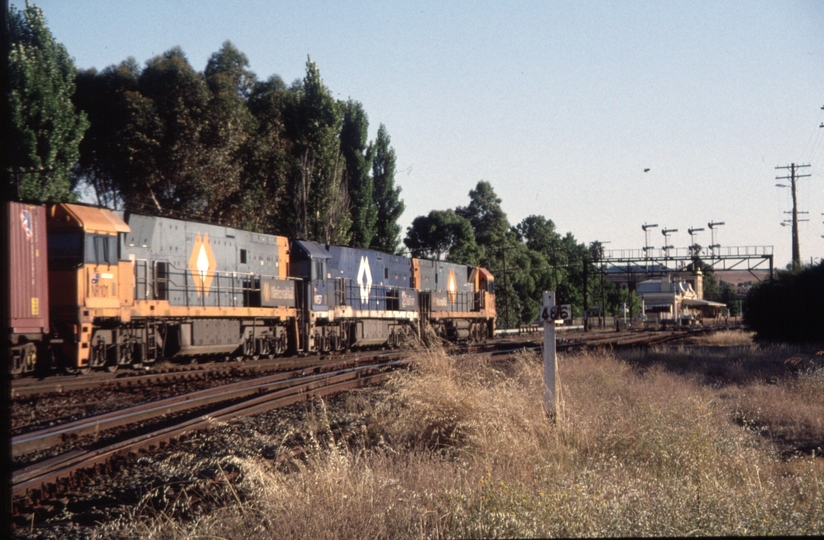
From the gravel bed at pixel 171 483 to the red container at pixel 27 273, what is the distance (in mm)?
5498

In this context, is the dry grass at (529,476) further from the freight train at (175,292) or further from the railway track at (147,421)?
the freight train at (175,292)

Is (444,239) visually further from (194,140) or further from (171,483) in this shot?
(171,483)

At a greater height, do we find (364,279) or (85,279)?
(364,279)

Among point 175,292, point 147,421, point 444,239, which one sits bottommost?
point 147,421

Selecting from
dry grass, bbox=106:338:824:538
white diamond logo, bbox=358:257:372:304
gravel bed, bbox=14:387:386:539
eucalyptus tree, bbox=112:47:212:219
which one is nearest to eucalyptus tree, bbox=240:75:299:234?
eucalyptus tree, bbox=112:47:212:219

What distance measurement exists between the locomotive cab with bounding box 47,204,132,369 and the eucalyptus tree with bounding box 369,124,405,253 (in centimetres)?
2990

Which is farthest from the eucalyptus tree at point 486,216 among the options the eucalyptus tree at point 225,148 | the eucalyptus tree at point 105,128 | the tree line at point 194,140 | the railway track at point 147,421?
the railway track at point 147,421

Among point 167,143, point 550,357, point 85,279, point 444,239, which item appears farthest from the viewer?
point 444,239

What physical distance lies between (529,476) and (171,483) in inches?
120

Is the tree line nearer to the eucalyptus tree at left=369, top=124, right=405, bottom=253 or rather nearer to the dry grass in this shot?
the eucalyptus tree at left=369, top=124, right=405, bottom=253

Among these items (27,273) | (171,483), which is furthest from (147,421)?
(27,273)

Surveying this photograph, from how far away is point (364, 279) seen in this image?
87.4 ft

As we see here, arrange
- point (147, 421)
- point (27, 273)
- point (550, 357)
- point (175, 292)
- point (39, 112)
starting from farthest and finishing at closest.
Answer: point (39, 112) → point (175, 292) → point (27, 273) → point (147, 421) → point (550, 357)

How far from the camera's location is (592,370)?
1508 centimetres
